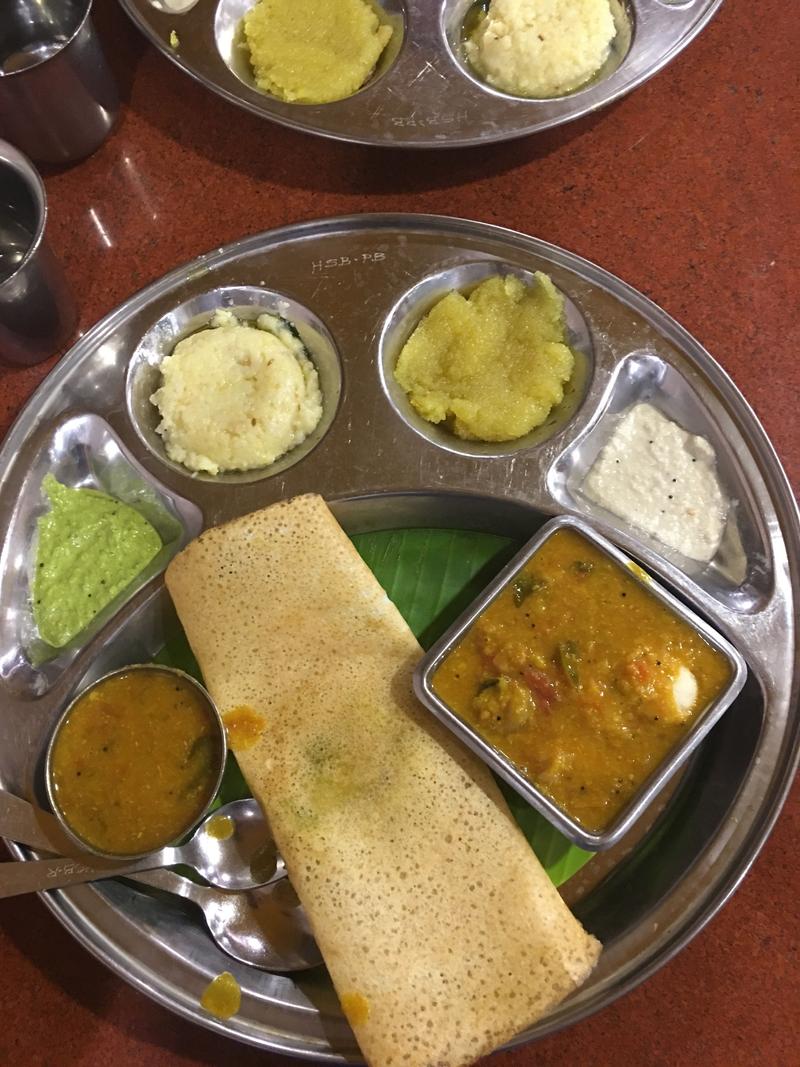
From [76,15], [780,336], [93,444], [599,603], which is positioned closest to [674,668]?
[599,603]

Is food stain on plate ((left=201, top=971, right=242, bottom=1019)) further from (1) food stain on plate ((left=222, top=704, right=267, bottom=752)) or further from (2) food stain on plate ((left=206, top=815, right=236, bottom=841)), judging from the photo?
(1) food stain on plate ((left=222, top=704, right=267, bottom=752))

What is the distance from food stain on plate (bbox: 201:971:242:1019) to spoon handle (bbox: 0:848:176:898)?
0.36m

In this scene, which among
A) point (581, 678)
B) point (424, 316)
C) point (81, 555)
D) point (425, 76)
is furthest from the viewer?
point (425, 76)

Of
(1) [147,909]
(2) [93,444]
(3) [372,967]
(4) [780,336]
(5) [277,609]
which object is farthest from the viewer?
(4) [780,336]

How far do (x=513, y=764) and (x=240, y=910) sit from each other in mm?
859

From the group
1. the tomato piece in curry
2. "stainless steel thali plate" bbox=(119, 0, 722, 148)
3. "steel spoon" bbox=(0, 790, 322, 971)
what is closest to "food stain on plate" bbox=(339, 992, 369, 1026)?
"steel spoon" bbox=(0, 790, 322, 971)

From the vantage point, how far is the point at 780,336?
266 cm

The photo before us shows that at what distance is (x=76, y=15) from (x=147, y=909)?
2998 millimetres

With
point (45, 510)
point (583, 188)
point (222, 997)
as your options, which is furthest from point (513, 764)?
point (583, 188)

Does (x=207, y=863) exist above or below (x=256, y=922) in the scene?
above

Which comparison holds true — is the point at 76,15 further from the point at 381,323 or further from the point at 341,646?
the point at 341,646

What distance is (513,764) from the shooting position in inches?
80.0

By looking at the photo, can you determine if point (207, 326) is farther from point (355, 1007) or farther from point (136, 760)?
point (355, 1007)

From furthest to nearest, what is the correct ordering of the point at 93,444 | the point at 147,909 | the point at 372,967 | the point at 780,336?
the point at 780,336 < the point at 93,444 < the point at 147,909 < the point at 372,967
